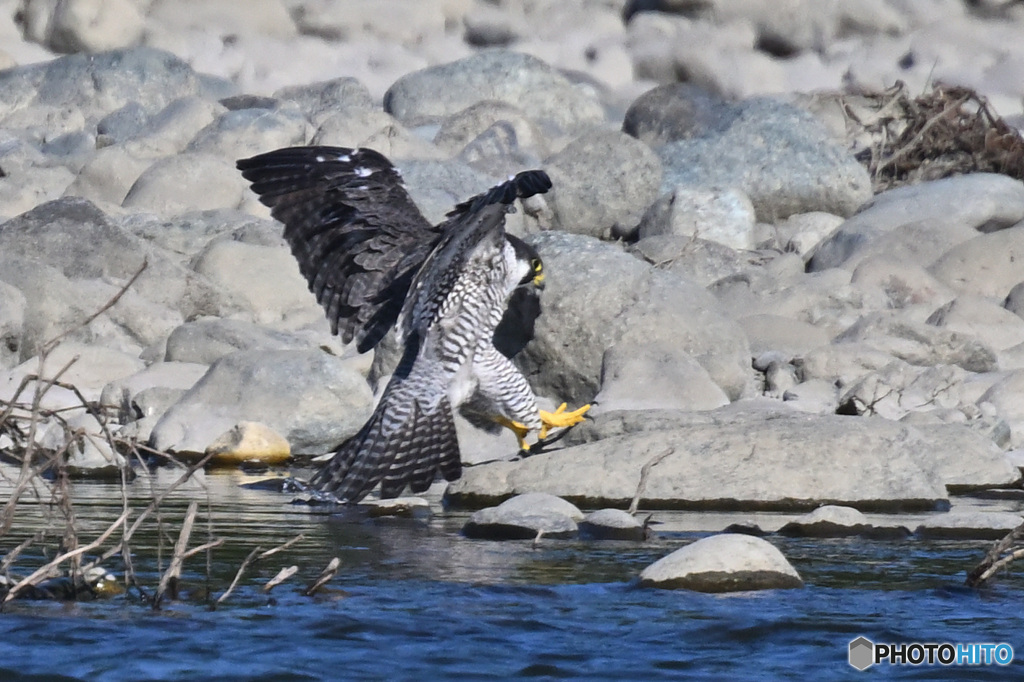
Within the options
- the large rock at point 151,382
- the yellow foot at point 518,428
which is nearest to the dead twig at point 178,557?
the yellow foot at point 518,428

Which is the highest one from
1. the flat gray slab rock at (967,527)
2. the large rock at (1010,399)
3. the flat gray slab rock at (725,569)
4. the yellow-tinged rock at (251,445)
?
the large rock at (1010,399)

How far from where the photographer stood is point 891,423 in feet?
28.6

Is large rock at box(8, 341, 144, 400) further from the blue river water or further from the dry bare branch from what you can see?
the dry bare branch

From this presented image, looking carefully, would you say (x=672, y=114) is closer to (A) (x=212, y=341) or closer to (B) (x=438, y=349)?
(A) (x=212, y=341)

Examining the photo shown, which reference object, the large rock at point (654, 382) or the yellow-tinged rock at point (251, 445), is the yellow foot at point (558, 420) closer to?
the large rock at point (654, 382)

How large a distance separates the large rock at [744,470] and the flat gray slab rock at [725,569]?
2235 millimetres

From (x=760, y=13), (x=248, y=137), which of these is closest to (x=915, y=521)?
(x=248, y=137)

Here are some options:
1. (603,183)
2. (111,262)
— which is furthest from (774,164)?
(111,262)

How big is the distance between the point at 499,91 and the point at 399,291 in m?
18.0

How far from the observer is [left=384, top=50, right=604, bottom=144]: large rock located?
26.5 metres

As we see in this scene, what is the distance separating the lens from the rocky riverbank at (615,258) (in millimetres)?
8914

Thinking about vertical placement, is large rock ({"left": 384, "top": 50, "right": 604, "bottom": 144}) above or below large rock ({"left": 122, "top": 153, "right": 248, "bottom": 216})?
above

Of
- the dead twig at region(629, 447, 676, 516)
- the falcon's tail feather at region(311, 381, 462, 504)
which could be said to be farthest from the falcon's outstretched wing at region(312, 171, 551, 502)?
the dead twig at region(629, 447, 676, 516)

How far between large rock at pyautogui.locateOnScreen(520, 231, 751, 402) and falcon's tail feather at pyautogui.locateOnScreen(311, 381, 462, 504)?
3250 mm
